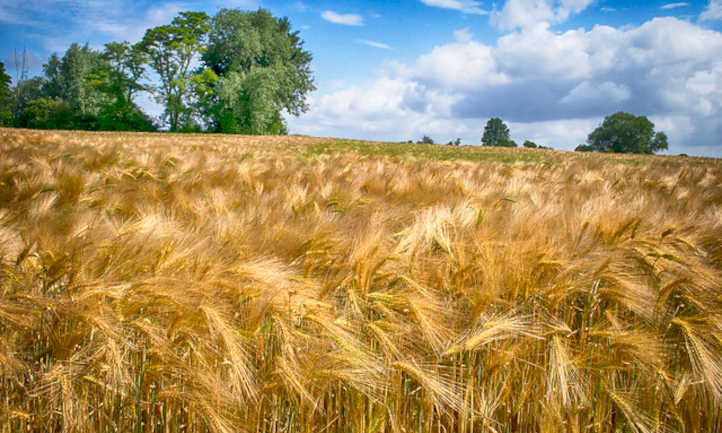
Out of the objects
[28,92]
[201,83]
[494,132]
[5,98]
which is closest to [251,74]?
[201,83]

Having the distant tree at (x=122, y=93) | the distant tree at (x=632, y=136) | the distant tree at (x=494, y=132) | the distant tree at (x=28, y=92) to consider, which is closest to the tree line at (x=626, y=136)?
the distant tree at (x=632, y=136)

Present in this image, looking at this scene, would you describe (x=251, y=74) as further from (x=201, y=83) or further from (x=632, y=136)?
(x=632, y=136)

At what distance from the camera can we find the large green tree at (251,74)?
37.2 metres

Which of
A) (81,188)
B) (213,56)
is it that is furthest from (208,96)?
(81,188)

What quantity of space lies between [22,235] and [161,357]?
2.53ft

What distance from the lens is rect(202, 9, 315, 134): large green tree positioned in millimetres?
37156

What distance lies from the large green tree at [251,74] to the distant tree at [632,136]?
56574 mm

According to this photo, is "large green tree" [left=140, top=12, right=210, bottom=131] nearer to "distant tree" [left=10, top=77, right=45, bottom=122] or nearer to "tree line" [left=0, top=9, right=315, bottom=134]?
"tree line" [left=0, top=9, right=315, bottom=134]

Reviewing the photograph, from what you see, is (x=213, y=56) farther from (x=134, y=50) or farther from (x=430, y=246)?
(x=430, y=246)

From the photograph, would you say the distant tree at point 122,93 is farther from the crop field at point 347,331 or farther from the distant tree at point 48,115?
the crop field at point 347,331

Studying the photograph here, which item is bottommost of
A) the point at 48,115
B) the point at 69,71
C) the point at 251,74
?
the point at 48,115

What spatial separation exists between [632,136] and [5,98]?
9472cm

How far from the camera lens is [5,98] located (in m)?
48.8

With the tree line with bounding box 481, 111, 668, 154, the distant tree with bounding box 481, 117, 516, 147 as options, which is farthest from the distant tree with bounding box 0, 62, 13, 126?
the distant tree with bounding box 481, 117, 516, 147
